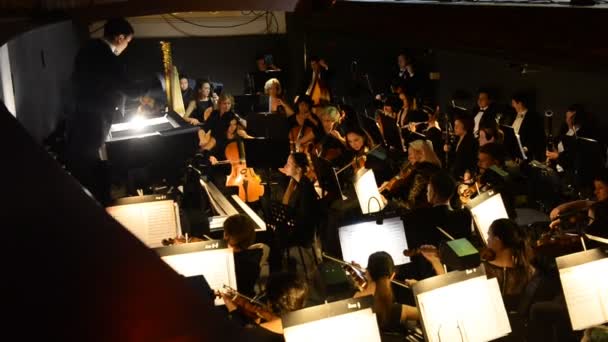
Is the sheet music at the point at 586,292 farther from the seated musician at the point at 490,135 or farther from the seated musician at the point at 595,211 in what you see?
the seated musician at the point at 490,135

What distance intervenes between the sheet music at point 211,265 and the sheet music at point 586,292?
194 centimetres

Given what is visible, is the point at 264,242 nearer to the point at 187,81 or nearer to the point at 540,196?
the point at 540,196

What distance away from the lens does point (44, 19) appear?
136 inches

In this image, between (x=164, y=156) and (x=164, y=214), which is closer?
(x=164, y=214)

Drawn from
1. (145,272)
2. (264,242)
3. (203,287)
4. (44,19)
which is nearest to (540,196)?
(264,242)

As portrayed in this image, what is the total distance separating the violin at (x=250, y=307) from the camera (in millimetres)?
3984

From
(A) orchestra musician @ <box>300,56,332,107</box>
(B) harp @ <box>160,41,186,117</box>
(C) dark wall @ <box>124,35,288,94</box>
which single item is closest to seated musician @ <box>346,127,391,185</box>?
(B) harp @ <box>160,41,186,117</box>

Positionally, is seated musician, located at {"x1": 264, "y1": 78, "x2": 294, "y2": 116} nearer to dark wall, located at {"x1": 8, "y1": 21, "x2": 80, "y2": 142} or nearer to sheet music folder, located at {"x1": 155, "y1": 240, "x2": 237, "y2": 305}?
dark wall, located at {"x1": 8, "y1": 21, "x2": 80, "y2": 142}

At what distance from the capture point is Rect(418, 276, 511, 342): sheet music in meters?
3.57

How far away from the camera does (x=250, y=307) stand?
4.11 m

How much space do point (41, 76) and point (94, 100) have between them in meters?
1.82

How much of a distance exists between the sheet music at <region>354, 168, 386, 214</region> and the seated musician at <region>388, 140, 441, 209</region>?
321 mm

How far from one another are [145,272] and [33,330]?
0.18 metres

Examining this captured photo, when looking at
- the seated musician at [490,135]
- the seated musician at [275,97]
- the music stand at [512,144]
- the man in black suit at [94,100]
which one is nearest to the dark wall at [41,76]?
the man in black suit at [94,100]
